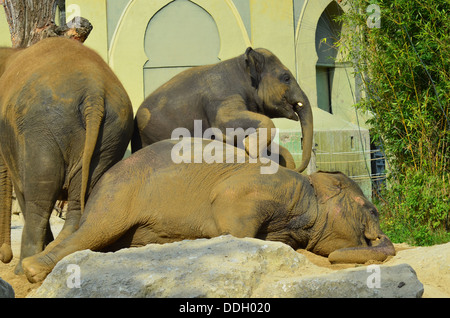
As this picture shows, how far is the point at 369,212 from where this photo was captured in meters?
5.22

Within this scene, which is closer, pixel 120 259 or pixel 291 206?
pixel 120 259

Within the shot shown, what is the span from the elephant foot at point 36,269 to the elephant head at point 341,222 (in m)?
1.88

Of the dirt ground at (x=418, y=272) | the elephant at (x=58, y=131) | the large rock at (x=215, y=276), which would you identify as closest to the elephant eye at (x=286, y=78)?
the elephant at (x=58, y=131)

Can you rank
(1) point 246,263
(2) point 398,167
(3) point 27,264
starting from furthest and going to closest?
(2) point 398,167 < (3) point 27,264 < (1) point 246,263

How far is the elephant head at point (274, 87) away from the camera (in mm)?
6375

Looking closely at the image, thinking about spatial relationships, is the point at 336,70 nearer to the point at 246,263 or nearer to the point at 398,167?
the point at 398,167

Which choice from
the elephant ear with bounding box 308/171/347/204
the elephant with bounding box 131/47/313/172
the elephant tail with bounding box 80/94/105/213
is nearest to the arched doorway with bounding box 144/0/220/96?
the elephant with bounding box 131/47/313/172

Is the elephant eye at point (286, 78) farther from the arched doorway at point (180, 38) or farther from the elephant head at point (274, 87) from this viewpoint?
the arched doorway at point (180, 38)

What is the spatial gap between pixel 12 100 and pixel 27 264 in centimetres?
128

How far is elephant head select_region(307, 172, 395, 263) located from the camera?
5125 mm

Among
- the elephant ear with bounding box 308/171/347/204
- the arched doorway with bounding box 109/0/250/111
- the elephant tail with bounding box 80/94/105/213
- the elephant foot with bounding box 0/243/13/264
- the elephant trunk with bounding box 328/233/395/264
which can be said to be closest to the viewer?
the elephant trunk with bounding box 328/233/395/264

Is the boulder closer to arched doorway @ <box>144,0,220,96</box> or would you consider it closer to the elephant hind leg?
the elephant hind leg

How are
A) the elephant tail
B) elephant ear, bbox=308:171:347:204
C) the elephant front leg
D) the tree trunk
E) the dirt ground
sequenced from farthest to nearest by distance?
1. the tree trunk
2. the elephant front leg
3. elephant ear, bbox=308:171:347:204
4. the elephant tail
5. the dirt ground
